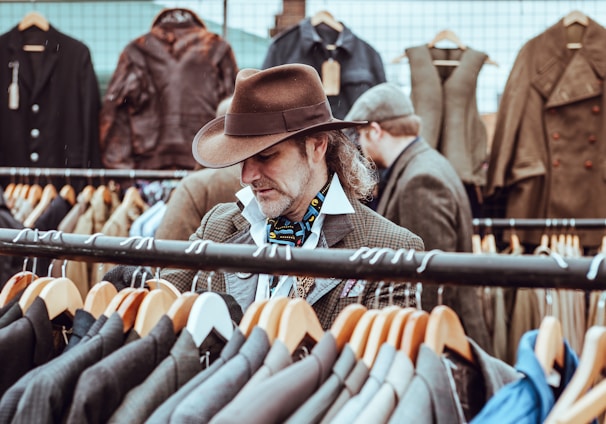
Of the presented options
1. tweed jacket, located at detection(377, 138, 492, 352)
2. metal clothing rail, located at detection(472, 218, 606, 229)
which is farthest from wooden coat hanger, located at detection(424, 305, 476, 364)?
metal clothing rail, located at detection(472, 218, 606, 229)

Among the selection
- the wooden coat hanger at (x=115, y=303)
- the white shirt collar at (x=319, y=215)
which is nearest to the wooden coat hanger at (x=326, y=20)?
the white shirt collar at (x=319, y=215)

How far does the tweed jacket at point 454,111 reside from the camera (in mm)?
4254

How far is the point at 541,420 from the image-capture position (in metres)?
1.17

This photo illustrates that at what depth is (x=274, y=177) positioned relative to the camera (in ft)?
6.89

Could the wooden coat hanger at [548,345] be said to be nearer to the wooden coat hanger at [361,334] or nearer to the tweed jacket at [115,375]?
the wooden coat hanger at [361,334]

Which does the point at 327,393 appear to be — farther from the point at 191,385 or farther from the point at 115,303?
the point at 115,303

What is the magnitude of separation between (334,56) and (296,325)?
327 centimetres

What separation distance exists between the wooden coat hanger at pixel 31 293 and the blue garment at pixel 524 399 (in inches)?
32.0

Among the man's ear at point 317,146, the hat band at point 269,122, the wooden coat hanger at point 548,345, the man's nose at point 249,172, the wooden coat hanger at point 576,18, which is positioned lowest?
the wooden coat hanger at point 548,345

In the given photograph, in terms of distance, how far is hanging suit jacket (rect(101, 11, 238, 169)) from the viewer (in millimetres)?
4469

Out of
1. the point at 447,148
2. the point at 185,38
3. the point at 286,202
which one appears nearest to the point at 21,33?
the point at 185,38

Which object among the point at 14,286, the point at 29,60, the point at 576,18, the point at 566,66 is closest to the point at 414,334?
the point at 14,286

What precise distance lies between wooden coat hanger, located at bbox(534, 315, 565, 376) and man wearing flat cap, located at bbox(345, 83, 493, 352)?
69.0 inches

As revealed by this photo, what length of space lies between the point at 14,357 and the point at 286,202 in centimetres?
89
